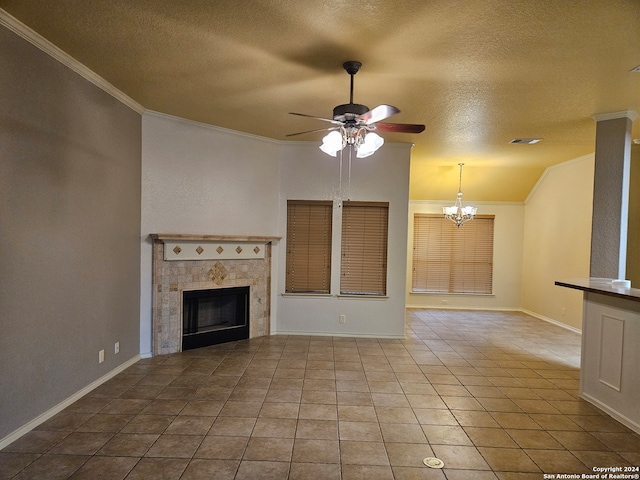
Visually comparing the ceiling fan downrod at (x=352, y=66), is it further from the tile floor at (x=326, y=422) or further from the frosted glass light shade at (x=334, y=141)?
the tile floor at (x=326, y=422)

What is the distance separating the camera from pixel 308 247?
5.80 meters

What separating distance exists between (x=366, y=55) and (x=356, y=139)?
63 centimetres

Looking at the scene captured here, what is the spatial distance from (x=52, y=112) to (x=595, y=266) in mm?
5380

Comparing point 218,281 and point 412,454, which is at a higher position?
point 218,281

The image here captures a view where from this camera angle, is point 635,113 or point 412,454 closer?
point 412,454

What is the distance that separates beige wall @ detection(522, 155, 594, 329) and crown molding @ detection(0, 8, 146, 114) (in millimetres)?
6860

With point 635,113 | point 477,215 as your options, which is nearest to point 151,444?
point 635,113

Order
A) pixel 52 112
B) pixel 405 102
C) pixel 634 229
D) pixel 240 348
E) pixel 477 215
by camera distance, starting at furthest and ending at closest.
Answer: pixel 477 215 → pixel 634 229 → pixel 240 348 → pixel 405 102 → pixel 52 112

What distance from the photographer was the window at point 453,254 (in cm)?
857

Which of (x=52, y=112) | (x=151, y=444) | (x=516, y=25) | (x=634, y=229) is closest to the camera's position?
(x=516, y=25)

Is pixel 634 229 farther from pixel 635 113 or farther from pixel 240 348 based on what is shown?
pixel 240 348

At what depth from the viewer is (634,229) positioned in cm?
553

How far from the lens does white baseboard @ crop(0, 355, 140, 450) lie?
8.59 ft

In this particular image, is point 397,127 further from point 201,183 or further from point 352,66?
point 201,183
